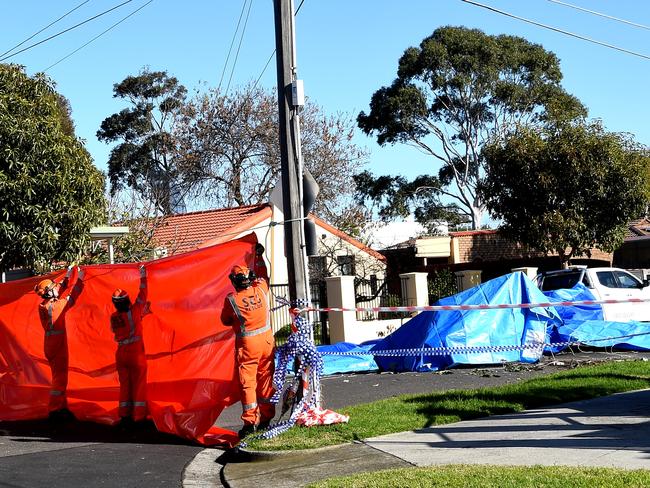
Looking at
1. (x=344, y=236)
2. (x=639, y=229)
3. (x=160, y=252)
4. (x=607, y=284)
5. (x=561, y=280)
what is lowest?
(x=607, y=284)

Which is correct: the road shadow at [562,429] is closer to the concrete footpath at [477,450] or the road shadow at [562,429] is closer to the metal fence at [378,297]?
the concrete footpath at [477,450]

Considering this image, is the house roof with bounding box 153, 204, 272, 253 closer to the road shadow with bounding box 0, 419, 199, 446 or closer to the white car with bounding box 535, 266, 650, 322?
the white car with bounding box 535, 266, 650, 322

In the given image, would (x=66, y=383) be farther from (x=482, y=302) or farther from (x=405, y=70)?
(x=405, y=70)

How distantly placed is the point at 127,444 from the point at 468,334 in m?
7.33

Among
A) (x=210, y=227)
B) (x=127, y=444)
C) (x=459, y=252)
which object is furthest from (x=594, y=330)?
(x=459, y=252)

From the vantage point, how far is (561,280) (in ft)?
68.3

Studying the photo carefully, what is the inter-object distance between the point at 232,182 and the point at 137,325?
2884 cm

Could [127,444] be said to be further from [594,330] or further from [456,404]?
[594,330]

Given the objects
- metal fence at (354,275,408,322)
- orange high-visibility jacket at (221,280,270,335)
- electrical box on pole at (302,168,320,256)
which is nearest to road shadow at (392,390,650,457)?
orange high-visibility jacket at (221,280,270,335)

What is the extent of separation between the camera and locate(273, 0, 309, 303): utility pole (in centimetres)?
1059

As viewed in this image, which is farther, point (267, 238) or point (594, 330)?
point (267, 238)

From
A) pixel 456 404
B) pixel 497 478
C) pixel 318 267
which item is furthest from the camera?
pixel 318 267

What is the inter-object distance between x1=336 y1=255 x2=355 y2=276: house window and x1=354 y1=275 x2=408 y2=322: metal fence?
352 centimetres

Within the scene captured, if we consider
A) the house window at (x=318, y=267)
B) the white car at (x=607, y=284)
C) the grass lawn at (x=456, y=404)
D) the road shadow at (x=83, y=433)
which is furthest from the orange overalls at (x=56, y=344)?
the house window at (x=318, y=267)
